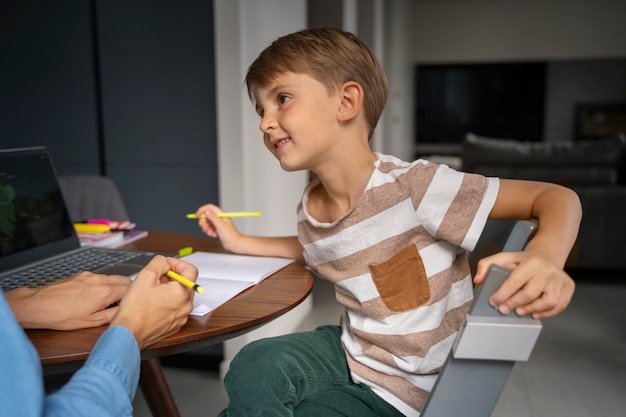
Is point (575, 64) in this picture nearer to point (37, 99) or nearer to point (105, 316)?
point (37, 99)

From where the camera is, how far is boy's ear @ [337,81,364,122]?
114cm

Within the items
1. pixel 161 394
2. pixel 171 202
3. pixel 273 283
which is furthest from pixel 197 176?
pixel 273 283

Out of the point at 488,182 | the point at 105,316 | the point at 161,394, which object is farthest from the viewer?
the point at 161,394

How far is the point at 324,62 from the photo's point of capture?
1122 mm

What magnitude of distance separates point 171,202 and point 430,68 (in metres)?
7.39

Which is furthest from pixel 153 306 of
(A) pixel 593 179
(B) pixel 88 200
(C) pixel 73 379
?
(A) pixel 593 179

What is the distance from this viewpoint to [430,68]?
900 cm

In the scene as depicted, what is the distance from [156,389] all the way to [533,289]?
1.30 meters

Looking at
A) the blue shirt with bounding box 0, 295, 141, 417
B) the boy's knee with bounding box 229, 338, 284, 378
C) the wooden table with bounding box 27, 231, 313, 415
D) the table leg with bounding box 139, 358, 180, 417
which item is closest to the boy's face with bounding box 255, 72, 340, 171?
the wooden table with bounding box 27, 231, 313, 415

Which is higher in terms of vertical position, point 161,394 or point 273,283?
point 273,283

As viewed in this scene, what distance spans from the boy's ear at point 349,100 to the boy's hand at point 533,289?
0.56 metres

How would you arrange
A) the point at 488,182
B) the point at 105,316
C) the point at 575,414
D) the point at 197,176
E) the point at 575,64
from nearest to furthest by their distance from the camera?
the point at 105,316, the point at 488,182, the point at 575,414, the point at 197,176, the point at 575,64

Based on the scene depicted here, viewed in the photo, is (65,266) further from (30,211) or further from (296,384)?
(296,384)

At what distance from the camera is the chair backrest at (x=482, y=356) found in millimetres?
631
